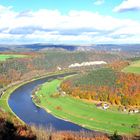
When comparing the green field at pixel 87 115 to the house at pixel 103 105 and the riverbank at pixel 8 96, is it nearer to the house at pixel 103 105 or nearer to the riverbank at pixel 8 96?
the house at pixel 103 105

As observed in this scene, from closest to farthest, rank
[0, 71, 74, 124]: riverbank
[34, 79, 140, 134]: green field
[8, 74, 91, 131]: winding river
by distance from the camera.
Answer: [34, 79, 140, 134]: green field → [8, 74, 91, 131]: winding river → [0, 71, 74, 124]: riverbank

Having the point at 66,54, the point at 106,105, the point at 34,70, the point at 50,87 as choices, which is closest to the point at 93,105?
the point at 106,105

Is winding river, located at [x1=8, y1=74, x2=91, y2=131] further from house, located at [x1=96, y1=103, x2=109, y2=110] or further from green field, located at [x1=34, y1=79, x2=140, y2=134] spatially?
house, located at [x1=96, y1=103, x2=109, y2=110]

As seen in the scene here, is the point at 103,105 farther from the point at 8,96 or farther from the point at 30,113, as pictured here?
the point at 8,96

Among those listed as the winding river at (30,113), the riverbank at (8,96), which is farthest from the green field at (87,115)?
the riverbank at (8,96)

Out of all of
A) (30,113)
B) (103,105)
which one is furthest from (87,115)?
(30,113)


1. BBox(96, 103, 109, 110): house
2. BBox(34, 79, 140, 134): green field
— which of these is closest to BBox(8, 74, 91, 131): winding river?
BBox(34, 79, 140, 134): green field

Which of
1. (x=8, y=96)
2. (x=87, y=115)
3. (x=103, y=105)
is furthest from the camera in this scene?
(x=8, y=96)

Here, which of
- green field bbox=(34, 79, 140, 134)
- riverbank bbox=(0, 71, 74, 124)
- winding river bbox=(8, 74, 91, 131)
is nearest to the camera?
green field bbox=(34, 79, 140, 134)
